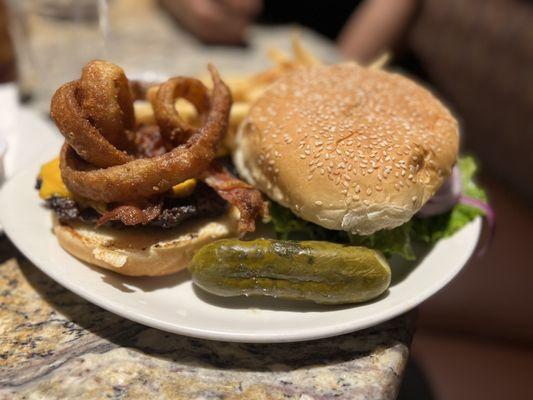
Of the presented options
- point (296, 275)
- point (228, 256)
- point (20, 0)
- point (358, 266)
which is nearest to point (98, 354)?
point (228, 256)

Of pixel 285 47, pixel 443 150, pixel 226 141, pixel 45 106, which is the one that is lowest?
pixel 45 106

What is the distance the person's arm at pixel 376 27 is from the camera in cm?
365

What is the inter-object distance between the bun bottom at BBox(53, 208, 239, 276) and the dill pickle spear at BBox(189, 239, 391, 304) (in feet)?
0.44

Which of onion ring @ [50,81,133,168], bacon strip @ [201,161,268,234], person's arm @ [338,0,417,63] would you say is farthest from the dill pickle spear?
person's arm @ [338,0,417,63]

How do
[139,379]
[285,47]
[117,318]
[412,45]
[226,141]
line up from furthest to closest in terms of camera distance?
1. [412,45]
2. [285,47]
3. [226,141]
4. [117,318]
5. [139,379]

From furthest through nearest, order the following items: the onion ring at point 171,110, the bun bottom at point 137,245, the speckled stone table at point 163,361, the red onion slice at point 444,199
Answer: the red onion slice at point 444,199, the onion ring at point 171,110, the bun bottom at point 137,245, the speckled stone table at point 163,361

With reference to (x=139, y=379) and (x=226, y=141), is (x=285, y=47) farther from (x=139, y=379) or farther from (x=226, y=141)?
(x=139, y=379)

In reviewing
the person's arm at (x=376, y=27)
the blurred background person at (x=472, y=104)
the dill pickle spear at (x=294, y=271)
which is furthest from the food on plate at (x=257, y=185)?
the person's arm at (x=376, y=27)

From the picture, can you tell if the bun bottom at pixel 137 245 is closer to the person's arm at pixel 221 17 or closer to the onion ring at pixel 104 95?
the onion ring at pixel 104 95

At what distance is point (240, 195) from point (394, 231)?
1.42 ft

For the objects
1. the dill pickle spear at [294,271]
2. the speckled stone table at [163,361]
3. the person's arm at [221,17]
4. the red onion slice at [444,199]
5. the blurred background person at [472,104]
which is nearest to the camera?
the speckled stone table at [163,361]

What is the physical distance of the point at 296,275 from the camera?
131cm

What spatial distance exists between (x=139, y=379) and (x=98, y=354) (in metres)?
0.13

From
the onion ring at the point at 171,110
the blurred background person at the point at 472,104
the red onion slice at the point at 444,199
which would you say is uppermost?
the onion ring at the point at 171,110
